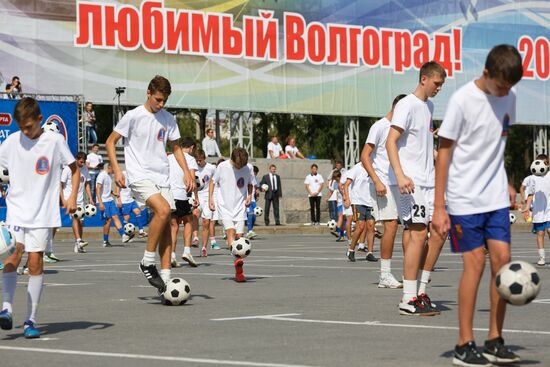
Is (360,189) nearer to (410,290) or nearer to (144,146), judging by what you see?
(144,146)

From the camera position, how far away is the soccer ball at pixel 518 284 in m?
7.43

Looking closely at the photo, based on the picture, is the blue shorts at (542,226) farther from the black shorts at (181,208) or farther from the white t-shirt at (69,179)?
the white t-shirt at (69,179)

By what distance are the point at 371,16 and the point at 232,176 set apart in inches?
1080

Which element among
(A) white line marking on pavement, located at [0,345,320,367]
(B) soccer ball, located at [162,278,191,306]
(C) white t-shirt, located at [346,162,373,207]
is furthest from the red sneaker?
(A) white line marking on pavement, located at [0,345,320,367]

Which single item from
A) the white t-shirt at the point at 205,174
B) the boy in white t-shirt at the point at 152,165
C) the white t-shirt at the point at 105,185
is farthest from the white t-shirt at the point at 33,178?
the white t-shirt at the point at 105,185

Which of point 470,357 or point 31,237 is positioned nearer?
point 470,357

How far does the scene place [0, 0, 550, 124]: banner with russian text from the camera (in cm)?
3722

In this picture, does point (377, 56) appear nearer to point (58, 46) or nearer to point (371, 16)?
point (371, 16)

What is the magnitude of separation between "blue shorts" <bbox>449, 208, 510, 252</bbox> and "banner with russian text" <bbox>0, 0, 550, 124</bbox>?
29520 mm

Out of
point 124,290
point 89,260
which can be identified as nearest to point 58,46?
point 89,260

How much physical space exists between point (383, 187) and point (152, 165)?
2334 mm

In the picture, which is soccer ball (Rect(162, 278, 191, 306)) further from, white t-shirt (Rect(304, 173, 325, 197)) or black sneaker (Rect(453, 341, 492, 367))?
white t-shirt (Rect(304, 173, 325, 197))

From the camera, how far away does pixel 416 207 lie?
11.3 metres

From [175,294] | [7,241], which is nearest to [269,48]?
[175,294]
